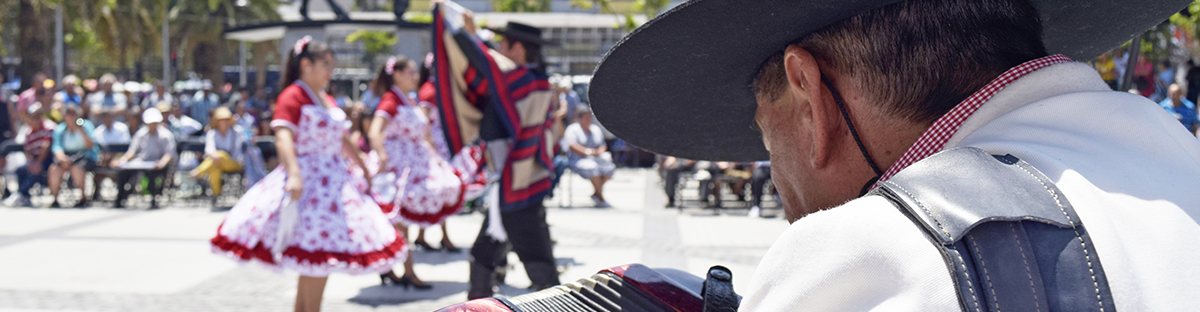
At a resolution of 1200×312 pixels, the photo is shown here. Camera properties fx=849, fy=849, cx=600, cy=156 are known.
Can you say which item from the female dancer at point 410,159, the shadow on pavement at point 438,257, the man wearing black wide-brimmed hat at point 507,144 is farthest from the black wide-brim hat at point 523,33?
the shadow on pavement at point 438,257

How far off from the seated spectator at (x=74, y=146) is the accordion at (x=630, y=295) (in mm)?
11763

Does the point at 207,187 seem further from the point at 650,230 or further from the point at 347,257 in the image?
the point at 347,257

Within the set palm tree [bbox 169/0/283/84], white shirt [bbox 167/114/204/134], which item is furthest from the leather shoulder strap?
palm tree [bbox 169/0/283/84]

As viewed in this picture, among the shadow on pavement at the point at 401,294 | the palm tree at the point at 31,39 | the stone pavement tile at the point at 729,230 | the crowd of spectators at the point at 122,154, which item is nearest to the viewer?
the shadow on pavement at the point at 401,294

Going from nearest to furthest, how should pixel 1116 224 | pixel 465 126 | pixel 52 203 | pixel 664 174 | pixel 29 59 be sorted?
pixel 1116 224 → pixel 465 126 → pixel 52 203 → pixel 664 174 → pixel 29 59

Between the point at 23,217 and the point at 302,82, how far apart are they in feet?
23.5

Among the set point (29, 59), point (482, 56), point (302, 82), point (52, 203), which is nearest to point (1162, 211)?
point (482, 56)

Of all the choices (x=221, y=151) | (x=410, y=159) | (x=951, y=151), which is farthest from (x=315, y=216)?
(x=221, y=151)

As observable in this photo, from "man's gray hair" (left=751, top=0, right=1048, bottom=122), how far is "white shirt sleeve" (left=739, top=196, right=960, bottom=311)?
0.31m

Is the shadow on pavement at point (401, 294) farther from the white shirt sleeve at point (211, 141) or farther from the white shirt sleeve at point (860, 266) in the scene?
the white shirt sleeve at point (211, 141)

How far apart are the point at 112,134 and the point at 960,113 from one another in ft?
42.5

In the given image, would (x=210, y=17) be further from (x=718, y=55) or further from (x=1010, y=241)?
(x=1010, y=241)

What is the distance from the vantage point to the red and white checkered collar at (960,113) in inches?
34.6

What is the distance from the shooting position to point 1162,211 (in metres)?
0.68
